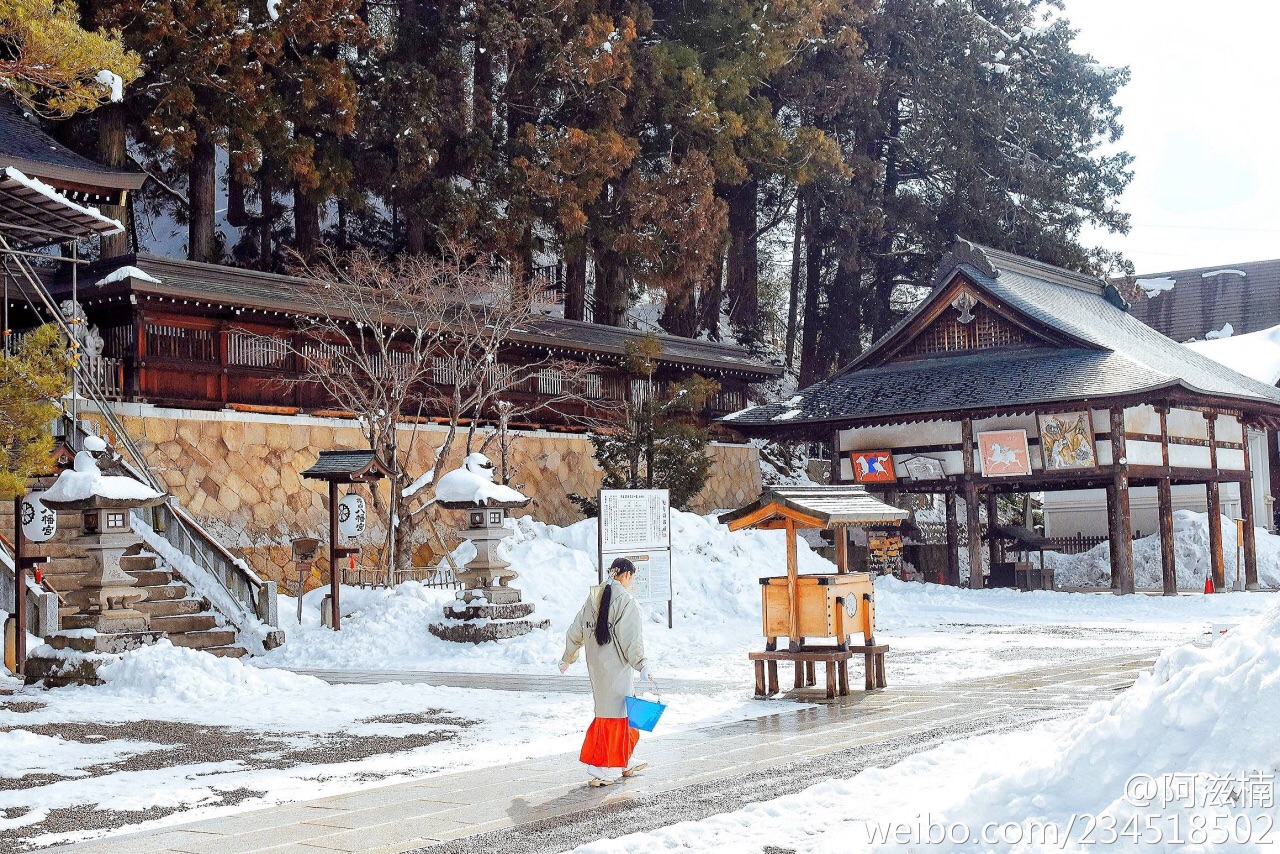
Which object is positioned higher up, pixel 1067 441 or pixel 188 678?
pixel 1067 441

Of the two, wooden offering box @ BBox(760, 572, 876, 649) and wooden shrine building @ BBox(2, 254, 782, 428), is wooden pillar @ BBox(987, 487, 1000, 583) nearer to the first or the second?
wooden shrine building @ BBox(2, 254, 782, 428)

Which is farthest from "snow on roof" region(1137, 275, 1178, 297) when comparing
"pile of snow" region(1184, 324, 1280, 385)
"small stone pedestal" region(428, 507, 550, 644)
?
"small stone pedestal" region(428, 507, 550, 644)

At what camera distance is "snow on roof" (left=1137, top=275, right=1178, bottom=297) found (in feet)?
153

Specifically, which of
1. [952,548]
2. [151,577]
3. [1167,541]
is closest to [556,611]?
[151,577]

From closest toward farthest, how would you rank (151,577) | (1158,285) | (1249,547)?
(151,577), (1249,547), (1158,285)

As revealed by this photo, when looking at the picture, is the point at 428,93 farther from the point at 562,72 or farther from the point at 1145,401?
the point at 1145,401

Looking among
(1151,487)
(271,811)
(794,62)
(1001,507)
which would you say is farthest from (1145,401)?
(271,811)

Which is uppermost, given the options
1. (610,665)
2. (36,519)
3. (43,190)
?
(43,190)

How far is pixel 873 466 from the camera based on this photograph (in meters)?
27.3

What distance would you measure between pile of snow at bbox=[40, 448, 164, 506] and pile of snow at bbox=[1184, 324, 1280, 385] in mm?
27243

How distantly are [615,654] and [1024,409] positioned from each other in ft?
59.5

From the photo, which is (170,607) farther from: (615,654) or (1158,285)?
(1158,285)

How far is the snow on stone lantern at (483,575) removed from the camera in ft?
53.9

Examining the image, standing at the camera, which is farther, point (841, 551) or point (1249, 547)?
point (1249, 547)
